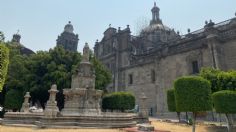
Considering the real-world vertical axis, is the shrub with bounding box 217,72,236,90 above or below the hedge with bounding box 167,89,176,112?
above

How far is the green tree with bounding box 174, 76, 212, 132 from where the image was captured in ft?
42.5

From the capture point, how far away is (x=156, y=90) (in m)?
34.4

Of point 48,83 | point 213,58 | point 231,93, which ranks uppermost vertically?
point 213,58

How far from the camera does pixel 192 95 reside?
13.2 metres

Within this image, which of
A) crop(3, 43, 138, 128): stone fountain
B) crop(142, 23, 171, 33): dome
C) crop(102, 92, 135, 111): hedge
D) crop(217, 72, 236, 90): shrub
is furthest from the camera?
crop(142, 23, 171, 33): dome

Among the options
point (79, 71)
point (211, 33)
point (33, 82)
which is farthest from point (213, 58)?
point (33, 82)

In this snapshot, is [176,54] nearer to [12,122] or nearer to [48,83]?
[48,83]

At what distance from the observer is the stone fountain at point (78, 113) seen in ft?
47.5

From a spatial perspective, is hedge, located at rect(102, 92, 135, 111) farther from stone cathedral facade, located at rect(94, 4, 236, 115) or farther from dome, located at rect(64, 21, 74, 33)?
dome, located at rect(64, 21, 74, 33)

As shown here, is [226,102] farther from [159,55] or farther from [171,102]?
[159,55]

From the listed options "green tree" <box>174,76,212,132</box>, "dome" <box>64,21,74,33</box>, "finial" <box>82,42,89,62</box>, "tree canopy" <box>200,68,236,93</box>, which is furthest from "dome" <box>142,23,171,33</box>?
"green tree" <box>174,76,212,132</box>

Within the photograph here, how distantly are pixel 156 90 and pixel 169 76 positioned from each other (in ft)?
10.0

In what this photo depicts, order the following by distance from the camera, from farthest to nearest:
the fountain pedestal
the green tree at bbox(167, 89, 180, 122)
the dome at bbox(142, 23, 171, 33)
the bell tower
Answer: the bell tower → the dome at bbox(142, 23, 171, 33) → the green tree at bbox(167, 89, 180, 122) → the fountain pedestal

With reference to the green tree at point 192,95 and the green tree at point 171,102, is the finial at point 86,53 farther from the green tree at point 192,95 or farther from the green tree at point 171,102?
the green tree at point 171,102
